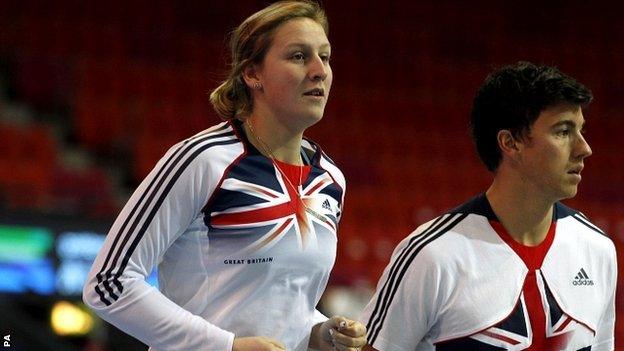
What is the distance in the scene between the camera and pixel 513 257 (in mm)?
3412

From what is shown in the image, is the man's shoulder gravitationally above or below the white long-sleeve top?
above

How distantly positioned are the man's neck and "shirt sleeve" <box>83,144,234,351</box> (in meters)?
0.94

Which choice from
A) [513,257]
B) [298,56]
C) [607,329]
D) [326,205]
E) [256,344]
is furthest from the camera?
[607,329]

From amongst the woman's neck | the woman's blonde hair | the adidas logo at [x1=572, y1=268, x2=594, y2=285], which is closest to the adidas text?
the adidas logo at [x1=572, y1=268, x2=594, y2=285]

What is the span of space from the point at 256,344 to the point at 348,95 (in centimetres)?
919

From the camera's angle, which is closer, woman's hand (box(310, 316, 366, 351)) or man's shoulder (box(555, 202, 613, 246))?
woman's hand (box(310, 316, 366, 351))

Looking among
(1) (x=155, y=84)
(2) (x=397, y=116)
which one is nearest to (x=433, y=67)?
(2) (x=397, y=116)

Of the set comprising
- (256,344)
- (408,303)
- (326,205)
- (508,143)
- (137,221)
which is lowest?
(256,344)

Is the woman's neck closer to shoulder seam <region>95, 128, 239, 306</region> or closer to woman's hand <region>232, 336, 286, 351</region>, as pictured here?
shoulder seam <region>95, 128, 239, 306</region>

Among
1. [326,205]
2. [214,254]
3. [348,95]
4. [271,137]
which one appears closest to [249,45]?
[271,137]

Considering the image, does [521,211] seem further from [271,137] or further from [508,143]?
[271,137]

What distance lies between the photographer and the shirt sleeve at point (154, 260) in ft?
9.64

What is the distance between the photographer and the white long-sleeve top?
116 inches

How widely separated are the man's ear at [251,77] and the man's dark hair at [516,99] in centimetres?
74
